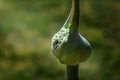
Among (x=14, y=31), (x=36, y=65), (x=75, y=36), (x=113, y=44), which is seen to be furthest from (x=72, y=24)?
(x=14, y=31)

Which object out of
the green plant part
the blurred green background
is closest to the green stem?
the green plant part

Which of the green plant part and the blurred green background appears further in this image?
the blurred green background

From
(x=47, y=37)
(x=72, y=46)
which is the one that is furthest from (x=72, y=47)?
(x=47, y=37)

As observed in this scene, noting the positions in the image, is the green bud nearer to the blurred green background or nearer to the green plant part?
the green plant part

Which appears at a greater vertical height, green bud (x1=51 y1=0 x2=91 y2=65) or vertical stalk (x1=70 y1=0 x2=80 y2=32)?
vertical stalk (x1=70 y1=0 x2=80 y2=32)

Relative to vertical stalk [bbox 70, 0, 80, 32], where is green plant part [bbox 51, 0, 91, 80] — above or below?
below

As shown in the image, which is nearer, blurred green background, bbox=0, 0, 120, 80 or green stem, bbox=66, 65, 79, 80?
green stem, bbox=66, 65, 79, 80

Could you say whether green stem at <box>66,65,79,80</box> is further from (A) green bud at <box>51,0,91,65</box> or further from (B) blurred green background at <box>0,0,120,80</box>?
(B) blurred green background at <box>0,0,120,80</box>

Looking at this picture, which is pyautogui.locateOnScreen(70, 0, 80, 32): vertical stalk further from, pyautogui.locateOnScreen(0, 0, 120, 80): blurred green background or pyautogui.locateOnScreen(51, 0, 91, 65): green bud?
pyautogui.locateOnScreen(0, 0, 120, 80): blurred green background
